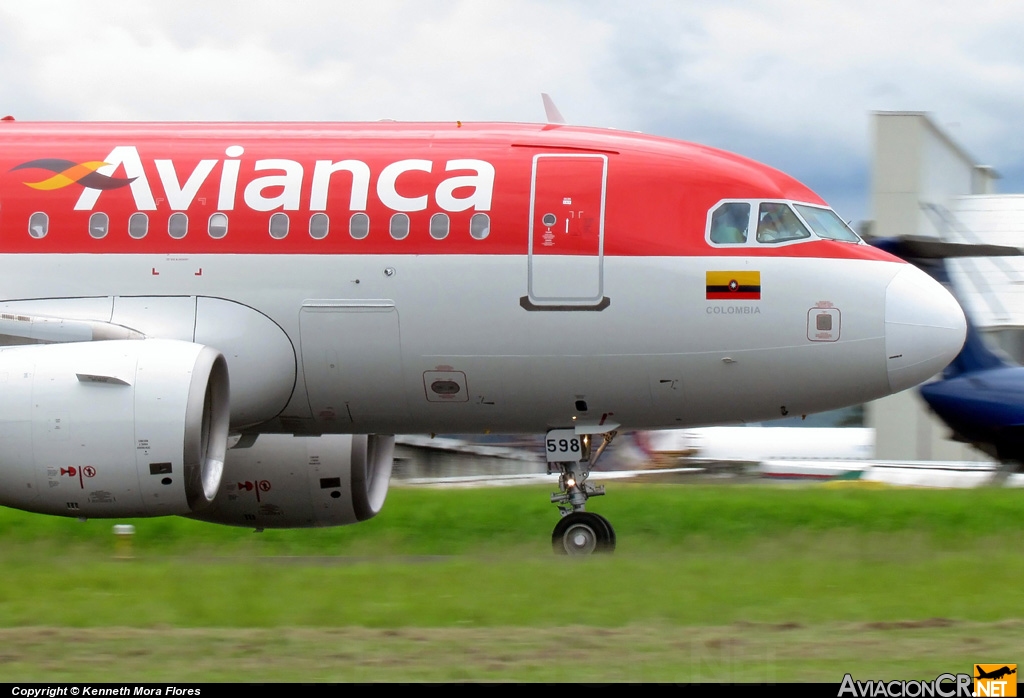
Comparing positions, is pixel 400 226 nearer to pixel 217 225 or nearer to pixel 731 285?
pixel 217 225

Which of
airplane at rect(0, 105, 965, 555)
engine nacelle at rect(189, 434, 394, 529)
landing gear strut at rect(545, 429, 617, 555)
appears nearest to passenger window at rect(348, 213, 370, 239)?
airplane at rect(0, 105, 965, 555)

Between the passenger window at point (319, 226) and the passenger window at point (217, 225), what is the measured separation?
2.49 feet

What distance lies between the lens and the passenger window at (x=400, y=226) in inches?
454

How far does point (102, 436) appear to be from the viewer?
408 inches

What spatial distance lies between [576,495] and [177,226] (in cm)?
421

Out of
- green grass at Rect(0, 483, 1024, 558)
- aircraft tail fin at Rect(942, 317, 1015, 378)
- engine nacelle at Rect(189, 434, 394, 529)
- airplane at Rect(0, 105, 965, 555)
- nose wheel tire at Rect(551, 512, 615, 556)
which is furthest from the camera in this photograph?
aircraft tail fin at Rect(942, 317, 1015, 378)

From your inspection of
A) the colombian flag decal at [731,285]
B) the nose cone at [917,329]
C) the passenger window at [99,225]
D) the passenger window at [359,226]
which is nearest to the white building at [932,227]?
the nose cone at [917,329]

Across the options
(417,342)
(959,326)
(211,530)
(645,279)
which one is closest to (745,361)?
(645,279)

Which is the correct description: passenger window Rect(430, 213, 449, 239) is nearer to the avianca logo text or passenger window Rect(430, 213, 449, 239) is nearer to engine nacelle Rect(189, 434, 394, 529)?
the avianca logo text

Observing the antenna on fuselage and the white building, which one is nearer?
the antenna on fuselage

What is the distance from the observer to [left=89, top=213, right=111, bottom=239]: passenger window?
460 inches

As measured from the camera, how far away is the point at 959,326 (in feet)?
37.4

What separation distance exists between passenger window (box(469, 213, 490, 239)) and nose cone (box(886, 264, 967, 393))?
342cm

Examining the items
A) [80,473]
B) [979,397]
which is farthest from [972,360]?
[80,473]
